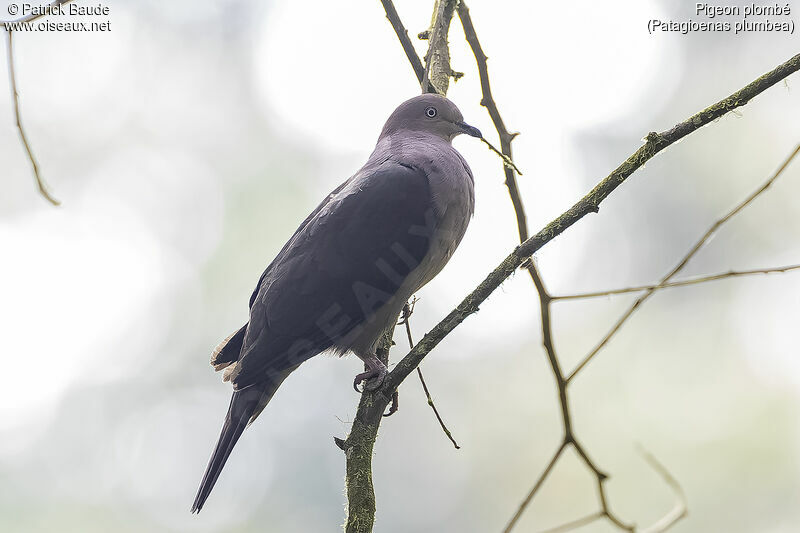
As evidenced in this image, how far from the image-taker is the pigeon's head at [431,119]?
3.55m

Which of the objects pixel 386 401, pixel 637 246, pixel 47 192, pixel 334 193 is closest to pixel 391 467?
pixel 637 246

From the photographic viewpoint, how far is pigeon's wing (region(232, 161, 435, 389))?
122 inches

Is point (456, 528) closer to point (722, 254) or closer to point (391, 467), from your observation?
point (391, 467)

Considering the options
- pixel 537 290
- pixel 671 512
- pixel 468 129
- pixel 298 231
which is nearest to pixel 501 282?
pixel 537 290

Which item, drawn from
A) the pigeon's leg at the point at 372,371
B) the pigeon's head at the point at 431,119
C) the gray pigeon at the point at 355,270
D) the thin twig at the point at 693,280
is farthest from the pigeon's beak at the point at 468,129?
the thin twig at the point at 693,280

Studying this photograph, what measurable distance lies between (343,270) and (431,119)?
2.89 ft

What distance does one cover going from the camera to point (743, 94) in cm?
195

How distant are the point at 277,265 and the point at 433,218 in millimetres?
743

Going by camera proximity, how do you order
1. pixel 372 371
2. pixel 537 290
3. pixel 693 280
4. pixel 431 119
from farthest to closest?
pixel 431 119 < pixel 372 371 < pixel 537 290 < pixel 693 280

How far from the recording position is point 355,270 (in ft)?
10.5

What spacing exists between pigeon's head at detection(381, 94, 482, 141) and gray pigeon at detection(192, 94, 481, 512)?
0.55ft

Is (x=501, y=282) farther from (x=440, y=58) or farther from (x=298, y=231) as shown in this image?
(x=298, y=231)

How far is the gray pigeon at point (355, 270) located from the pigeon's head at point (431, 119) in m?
0.17

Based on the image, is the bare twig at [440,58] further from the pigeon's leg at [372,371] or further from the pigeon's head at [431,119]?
the pigeon's leg at [372,371]
